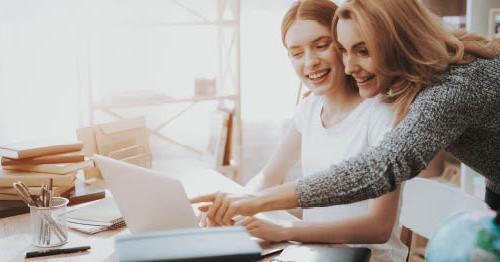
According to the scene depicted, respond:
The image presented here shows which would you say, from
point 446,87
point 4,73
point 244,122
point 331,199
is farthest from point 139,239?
point 244,122

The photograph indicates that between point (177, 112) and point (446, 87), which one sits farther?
point (177, 112)

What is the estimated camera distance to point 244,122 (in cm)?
323

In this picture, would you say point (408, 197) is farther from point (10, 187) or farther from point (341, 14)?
point (10, 187)

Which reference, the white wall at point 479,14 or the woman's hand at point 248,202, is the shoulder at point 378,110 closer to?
the woman's hand at point 248,202

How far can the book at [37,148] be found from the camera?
1630mm

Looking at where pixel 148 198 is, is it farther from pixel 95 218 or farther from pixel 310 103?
pixel 310 103

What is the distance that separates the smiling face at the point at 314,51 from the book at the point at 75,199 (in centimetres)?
70

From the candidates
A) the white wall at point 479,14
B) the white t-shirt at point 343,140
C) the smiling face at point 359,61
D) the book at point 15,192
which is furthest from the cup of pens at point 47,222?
the white wall at point 479,14

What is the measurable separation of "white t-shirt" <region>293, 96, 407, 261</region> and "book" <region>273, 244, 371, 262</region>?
0.54 feet

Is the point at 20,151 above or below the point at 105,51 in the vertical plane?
below

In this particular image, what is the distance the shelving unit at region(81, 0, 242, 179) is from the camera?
2.73 m

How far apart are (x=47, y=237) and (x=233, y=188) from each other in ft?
2.15

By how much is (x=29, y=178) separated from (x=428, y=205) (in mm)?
1086

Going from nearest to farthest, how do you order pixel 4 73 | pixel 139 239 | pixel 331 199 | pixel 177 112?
pixel 139 239 → pixel 331 199 → pixel 4 73 → pixel 177 112
